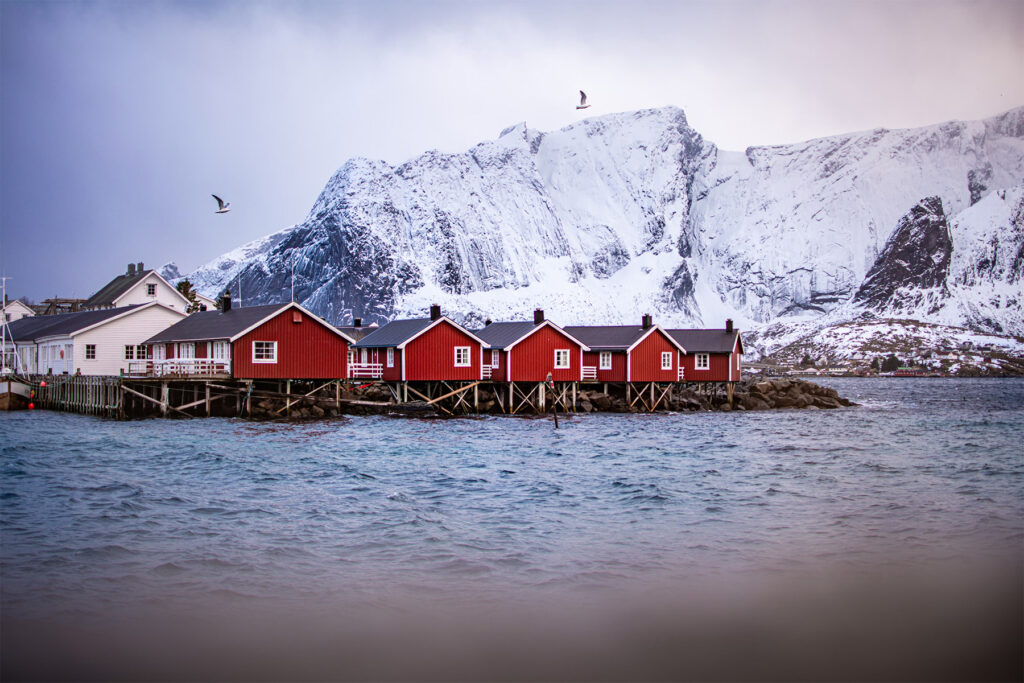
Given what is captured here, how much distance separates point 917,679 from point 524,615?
17.0 ft

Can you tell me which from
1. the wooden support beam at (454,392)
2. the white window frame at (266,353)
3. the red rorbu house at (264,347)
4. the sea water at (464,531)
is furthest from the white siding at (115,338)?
the sea water at (464,531)

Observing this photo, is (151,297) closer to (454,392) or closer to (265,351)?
(265,351)

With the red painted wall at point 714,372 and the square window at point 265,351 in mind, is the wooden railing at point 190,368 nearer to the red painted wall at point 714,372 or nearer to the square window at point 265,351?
the square window at point 265,351

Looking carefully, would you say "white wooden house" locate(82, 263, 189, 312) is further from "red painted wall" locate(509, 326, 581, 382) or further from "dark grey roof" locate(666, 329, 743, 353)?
"dark grey roof" locate(666, 329, 743, 353)

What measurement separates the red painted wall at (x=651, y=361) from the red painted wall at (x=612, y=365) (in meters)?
0.66

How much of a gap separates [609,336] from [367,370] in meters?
19.6

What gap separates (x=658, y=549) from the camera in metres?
17.1

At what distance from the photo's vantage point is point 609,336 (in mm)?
69438

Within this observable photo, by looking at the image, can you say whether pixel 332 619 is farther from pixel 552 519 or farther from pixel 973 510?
pixel 973 510

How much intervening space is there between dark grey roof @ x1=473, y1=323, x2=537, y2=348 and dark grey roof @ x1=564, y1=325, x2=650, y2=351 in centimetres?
635

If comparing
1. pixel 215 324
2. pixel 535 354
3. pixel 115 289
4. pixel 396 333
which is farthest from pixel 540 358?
pixel 115 289

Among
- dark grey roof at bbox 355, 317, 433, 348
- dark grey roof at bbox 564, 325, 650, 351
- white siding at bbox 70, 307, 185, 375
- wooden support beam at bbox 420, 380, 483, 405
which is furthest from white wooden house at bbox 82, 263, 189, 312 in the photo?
dark grey roof at bbox 564, 325, 650, 351

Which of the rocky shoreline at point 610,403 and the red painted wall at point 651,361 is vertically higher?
the red painted wall at point 651,361

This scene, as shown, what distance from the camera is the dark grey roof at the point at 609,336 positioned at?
66.2 m
